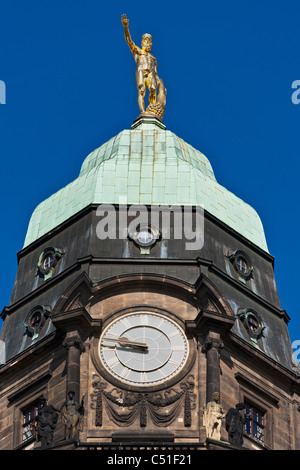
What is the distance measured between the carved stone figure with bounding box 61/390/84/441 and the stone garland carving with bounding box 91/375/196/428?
0.79 metres

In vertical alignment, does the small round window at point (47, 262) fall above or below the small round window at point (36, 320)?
above

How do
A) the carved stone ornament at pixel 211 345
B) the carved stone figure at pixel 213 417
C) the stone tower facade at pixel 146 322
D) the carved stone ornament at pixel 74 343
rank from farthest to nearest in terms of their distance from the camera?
the carved stone ornament at pixel 211 345 < the carved stone ornament at pixel 74 343 < the stone tower facade at pixel 146 322 < the carved stone figure at pixel 213 417

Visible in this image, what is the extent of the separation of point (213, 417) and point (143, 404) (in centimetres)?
280

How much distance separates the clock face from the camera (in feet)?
255

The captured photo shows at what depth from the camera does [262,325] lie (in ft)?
268

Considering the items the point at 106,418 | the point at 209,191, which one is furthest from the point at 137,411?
the point at 209,191

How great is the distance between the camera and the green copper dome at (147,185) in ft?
276

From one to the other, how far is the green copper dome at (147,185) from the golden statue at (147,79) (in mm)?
3205

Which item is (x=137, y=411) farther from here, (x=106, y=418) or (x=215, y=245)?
(x=215, y=245)

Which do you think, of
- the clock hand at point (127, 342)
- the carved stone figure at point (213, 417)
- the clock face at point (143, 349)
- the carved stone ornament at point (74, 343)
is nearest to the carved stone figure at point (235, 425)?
the carved stone figure at point (213, 417)

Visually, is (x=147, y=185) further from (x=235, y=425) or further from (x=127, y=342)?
(x=235, y=425)

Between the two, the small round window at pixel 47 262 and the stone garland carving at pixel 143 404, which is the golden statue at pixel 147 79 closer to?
the small round window at pixel 47 262

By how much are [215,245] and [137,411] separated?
31.4ft

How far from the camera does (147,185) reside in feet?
277
